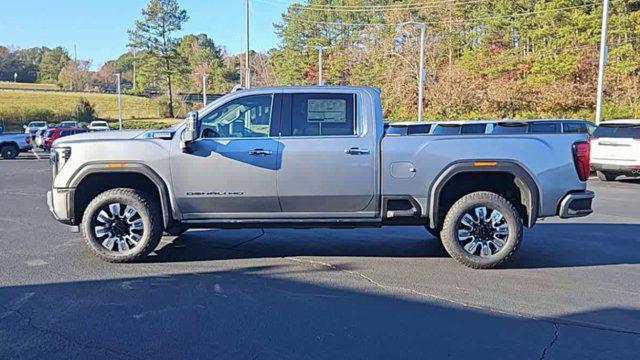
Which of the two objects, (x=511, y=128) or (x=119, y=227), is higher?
(x=511, y=128)

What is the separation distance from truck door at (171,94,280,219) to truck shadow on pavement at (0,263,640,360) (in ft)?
3.32

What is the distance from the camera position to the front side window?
6551 millimetres

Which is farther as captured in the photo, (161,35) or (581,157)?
(161,35)

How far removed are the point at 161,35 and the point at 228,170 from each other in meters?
80.0

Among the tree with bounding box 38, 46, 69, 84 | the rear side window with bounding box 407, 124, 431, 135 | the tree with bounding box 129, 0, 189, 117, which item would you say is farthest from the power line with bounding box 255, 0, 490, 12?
the tree with bounding box 38, 46, 69, 84

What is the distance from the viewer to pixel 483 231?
21.4 ft

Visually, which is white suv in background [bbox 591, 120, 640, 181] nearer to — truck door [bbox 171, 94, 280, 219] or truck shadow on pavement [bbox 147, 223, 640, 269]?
truck shadow on pavement [bbox 147, 223, 640, 269]

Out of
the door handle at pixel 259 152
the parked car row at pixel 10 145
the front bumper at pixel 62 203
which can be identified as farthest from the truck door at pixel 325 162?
the parked car row at pixel 10 145

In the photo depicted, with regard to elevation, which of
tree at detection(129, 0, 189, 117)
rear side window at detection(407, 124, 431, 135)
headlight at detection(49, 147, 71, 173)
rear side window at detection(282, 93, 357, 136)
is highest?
tree at detection(129, 0, 189, 117)

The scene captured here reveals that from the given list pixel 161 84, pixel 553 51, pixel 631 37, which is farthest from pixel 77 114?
pixel 631 37

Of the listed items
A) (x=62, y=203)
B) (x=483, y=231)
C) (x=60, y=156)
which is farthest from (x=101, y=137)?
(x=483, y=231)

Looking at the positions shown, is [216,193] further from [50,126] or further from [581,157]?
[50,126]

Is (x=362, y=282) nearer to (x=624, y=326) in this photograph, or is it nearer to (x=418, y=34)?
(x=624, y=326)

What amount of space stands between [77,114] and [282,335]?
249ft
